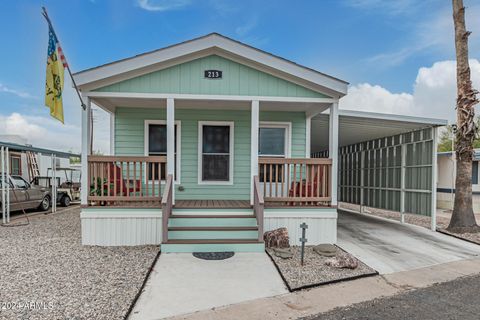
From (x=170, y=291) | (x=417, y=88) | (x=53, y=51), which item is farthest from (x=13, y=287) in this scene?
(x=417, y=88)

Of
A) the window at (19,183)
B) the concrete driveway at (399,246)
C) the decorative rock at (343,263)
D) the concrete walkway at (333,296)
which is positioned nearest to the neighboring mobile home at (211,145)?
the concrete driveway at (399,246)

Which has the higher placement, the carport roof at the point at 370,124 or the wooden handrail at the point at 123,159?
the carport roof at the point at 370,124

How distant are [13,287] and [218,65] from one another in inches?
→ 182

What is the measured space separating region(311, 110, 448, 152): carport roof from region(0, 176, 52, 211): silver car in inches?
382

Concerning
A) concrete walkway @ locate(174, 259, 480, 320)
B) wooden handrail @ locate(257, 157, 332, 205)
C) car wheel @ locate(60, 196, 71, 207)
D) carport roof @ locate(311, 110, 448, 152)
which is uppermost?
carport roof @ locate(311, 110, 448, 152)

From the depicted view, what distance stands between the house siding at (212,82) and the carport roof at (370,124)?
141 centimetres

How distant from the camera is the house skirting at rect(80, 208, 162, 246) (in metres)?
5.35

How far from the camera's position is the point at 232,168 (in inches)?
273

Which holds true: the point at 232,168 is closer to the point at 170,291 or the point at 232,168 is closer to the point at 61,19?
the point at 170,291

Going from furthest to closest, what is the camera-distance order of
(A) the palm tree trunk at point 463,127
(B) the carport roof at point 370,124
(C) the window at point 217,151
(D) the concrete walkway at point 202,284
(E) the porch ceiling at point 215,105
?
1. (C) the window at point 217,151
2. (A) the palm tree trunk at point 463,127
3. (B) the carport roof at point 370,124
4. (E) the porch ceiling at point 215,105
5. (D) the concrete walkway at point 202,284

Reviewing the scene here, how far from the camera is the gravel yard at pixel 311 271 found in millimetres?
3734

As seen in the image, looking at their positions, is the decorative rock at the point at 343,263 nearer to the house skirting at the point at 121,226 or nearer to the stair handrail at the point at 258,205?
the stair handrail at the point at 258,205

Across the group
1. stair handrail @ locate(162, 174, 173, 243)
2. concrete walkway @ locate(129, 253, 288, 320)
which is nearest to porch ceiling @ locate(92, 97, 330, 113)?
stair handrail @ locate(162, 174, 173, 243)

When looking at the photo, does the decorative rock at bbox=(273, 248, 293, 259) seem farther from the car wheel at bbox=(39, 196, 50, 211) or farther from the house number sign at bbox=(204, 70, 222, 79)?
the car wheel at bbox=(39, 196, 50, 211)
